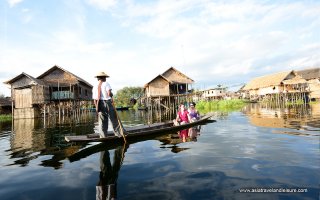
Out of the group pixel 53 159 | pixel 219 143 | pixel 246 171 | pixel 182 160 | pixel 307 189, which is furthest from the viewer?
pixel 219 143

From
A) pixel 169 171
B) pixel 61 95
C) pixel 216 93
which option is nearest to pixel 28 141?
pixel 169 171

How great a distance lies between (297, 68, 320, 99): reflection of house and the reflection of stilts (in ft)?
121

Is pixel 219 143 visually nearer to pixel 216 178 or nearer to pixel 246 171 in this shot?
pixel 246 171

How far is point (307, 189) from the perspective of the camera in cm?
325

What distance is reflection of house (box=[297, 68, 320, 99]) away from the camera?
35656 mm

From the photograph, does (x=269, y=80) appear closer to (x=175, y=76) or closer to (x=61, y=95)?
(x=175, y=76)

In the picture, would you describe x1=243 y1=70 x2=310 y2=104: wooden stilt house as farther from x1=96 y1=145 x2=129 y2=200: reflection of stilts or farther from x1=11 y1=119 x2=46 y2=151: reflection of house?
x1=96 y1=145 x2=129 y2=200: reflection of stilts

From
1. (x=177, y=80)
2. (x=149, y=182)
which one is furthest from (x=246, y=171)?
(x=177, y=80)

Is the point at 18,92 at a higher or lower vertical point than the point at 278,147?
higher

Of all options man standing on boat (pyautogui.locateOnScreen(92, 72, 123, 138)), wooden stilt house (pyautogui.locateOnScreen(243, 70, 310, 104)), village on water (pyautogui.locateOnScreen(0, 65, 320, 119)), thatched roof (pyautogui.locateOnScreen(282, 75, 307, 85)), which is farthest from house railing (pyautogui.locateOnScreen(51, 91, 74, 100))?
thatched roof (pyautogui.locateOnScreen(282, 75, 307, 85))

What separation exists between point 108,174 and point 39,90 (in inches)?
943

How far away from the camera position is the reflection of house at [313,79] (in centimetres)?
3566

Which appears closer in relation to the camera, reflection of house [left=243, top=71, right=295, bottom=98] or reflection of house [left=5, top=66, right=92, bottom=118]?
reflection of house [left=5, top=66, right=92, bottom=118]

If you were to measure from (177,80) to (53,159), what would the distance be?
25950 mm
